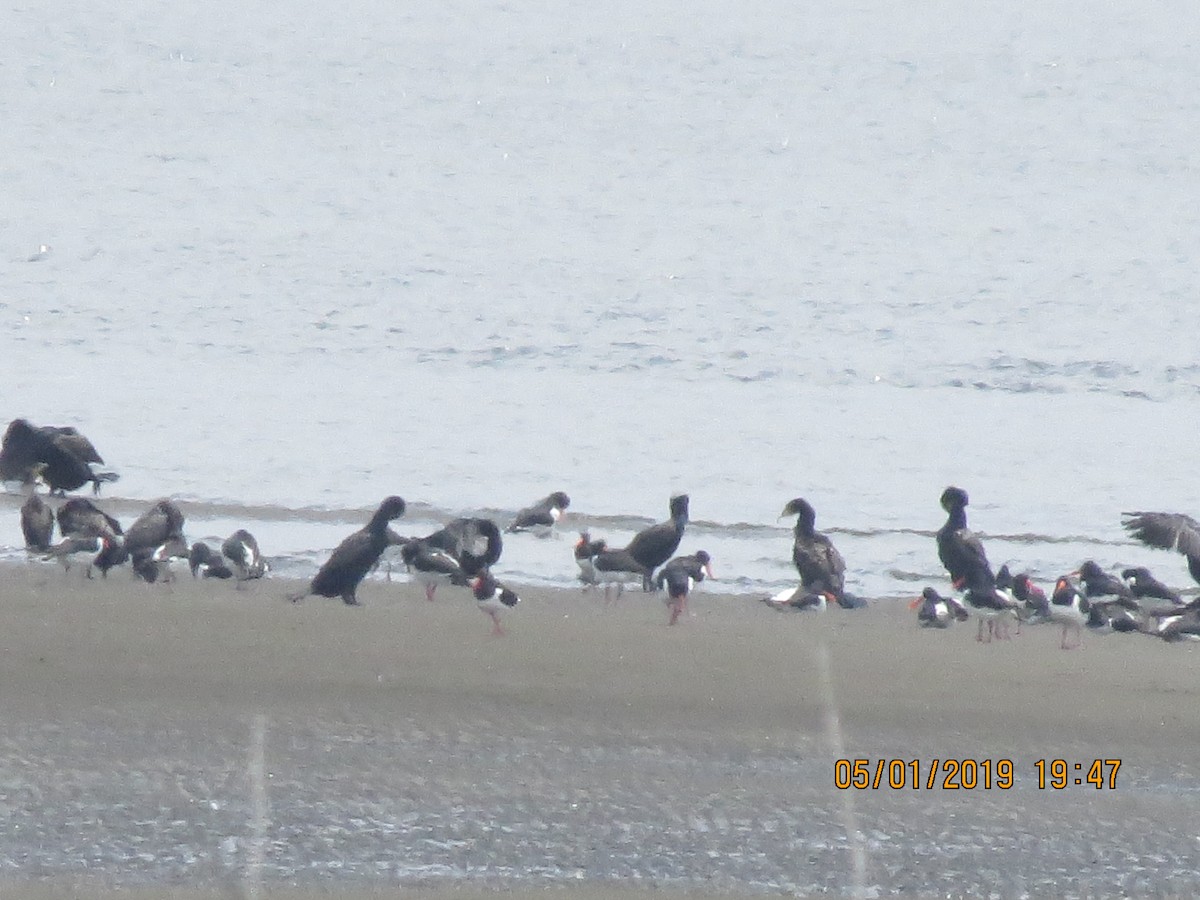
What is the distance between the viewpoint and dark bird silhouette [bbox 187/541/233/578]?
8492 mm

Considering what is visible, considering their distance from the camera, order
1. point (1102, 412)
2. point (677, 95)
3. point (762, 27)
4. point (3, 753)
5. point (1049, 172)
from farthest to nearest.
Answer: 1. point (762, 27)
2. point (677, 95)
3. point (1049, 172)
4. point (1102, 412)
5. point (3, 753)

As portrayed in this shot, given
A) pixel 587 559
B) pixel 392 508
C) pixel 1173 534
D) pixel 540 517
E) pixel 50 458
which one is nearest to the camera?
pixel 587 559

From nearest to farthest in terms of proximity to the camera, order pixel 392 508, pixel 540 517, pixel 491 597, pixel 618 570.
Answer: pixel 491 597 < pixel 618 570 < pixel 392 508 < pixel 540 517

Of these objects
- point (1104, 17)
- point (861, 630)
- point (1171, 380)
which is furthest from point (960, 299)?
point (861, 630)

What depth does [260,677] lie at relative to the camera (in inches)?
265

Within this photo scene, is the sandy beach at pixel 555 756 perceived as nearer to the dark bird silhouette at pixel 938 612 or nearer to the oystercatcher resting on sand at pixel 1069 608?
the dark bird silhouette at pixel 938 612

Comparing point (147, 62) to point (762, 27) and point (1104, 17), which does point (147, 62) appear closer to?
point (762, 27)

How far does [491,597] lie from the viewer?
789cm

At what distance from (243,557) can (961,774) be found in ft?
12.0

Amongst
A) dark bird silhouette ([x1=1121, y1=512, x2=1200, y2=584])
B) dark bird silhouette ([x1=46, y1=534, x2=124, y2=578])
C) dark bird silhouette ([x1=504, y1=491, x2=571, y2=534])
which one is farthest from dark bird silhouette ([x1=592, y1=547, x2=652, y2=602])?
dark bird silhouette ([x1=1121, y1=512, x2=1200, y2=584])

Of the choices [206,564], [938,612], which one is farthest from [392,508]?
[938,612]

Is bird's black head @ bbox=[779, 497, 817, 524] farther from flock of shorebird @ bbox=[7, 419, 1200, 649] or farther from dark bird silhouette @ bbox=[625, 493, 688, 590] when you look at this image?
dark bird silhouette @ bbox=[625, 493, 688, 590]

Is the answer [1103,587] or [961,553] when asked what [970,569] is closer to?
[961,553]

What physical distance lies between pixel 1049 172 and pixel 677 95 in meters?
4.05
